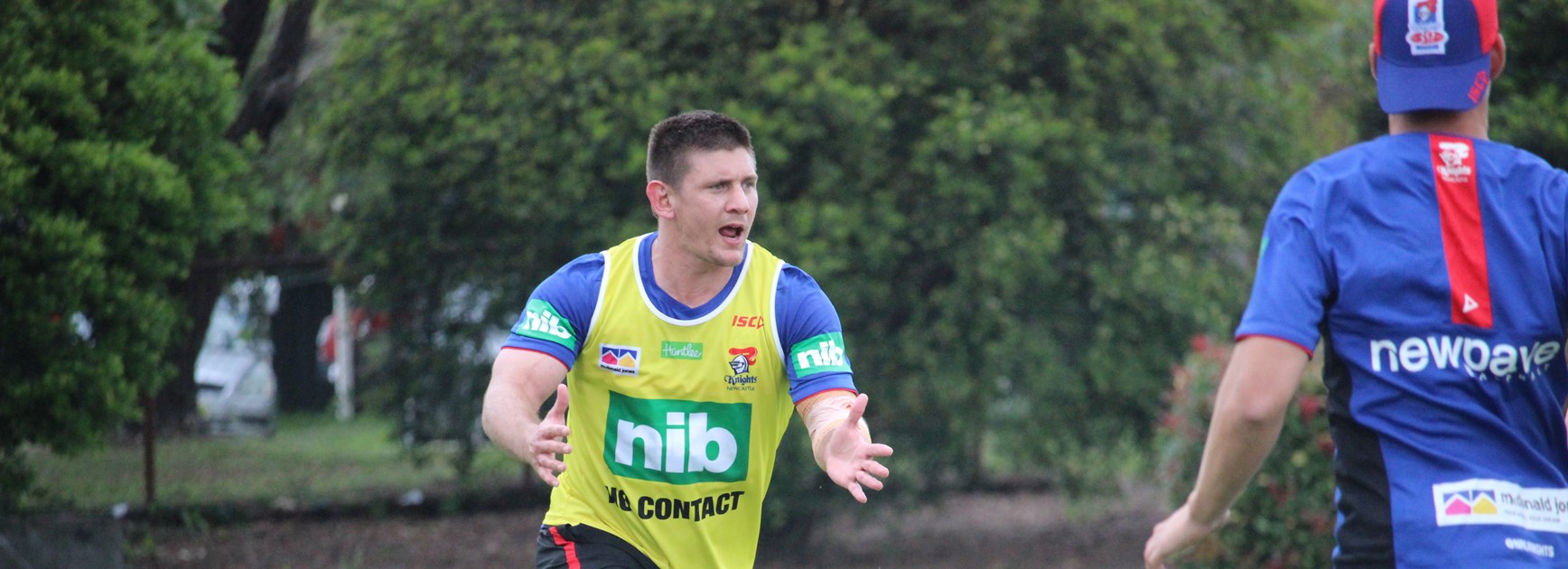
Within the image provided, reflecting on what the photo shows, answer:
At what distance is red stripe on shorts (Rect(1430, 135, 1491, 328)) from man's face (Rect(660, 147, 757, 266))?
2.02m

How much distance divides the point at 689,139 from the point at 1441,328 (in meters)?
2.31

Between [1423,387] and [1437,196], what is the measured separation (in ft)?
1.25

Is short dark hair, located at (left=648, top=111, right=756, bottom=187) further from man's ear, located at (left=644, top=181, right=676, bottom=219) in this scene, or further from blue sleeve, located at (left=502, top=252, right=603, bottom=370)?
blue sleeve, located at (left=502, top=252, right=603, bottom=370)

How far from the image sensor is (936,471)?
10.4 m

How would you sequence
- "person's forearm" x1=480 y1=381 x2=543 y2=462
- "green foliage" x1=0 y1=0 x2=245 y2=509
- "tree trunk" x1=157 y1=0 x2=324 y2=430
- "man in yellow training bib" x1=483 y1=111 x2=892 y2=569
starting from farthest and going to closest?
"tree trunk" x1=157 y1=0 x2=324 y2=430 → "green foliage" x1=0 y1=0 x2=245 y2=509 → "man in yellow training bib" x1=483 y1=111 x2=892 y2=569 → "person's forearm" x1=480 y1=381 x2=543 y2=462

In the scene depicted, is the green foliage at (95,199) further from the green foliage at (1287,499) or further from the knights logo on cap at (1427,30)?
the knights logo on cap at (1427,30)

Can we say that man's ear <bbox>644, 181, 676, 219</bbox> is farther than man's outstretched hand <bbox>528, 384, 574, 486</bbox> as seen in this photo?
Yes

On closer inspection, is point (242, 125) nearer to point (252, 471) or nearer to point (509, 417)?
→ point (252, 471)

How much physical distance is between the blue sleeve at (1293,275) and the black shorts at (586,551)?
2093mm

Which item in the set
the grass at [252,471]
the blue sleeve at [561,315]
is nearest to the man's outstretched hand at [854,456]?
the blue sleeve at [561,315]

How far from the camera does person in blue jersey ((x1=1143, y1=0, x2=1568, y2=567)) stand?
2752 millimetres

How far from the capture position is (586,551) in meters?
4.24

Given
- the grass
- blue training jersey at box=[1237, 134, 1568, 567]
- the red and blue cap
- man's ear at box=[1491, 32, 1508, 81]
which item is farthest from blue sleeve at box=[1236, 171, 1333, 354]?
the grass

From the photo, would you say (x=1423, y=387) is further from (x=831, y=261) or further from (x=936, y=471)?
(x=936, y=471)
